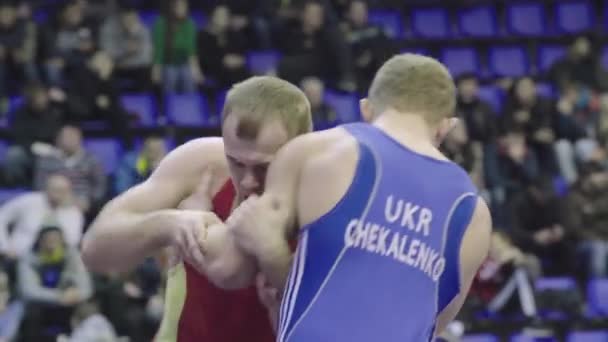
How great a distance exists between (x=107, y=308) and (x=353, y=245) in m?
6.68

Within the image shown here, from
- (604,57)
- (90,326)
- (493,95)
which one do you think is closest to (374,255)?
(90,326)

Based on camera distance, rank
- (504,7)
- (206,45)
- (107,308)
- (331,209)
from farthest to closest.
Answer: (504,7), (206,45), (107,308), (331,209)

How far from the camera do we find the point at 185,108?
12773 mm

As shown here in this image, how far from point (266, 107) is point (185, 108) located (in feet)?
30.8

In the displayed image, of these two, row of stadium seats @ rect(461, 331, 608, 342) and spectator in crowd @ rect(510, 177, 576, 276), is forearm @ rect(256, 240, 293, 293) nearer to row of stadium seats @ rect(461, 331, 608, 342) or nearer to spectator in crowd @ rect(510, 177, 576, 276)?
row of stadium seats @ rect(461, 331, 608, 342)

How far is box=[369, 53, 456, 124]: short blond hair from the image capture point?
3.30 metres

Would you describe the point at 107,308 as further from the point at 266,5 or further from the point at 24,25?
the point at 266,5

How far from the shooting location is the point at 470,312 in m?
10.3

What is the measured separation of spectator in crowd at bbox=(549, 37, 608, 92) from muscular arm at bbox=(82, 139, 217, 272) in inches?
438

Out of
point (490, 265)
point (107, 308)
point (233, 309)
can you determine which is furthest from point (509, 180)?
point (233, 309)

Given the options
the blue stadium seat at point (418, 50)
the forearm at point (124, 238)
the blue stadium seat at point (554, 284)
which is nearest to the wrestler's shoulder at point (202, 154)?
the forearm at point (124, 238)

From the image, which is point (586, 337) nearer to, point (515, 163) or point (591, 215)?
point (591, 215)

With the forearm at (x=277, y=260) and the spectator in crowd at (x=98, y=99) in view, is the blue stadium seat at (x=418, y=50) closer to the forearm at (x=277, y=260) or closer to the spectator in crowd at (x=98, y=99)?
the spectator in crowd at (x=98, y=99)

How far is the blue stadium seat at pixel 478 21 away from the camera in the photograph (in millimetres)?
15398
